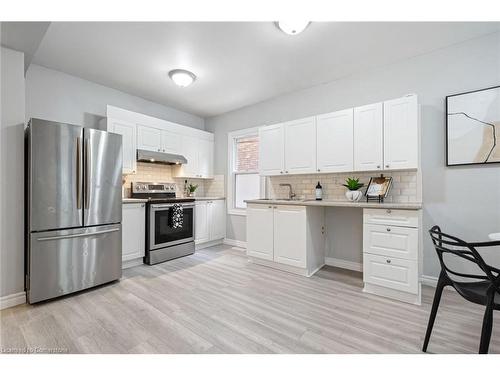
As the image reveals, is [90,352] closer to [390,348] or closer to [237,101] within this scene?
[390,348]

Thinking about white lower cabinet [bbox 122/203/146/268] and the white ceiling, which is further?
white lower cabinet [bbox 122/203/146/268]

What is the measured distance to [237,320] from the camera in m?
1.97

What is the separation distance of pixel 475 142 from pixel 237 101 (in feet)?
10.9

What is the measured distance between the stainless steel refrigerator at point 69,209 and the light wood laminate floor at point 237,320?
23cm

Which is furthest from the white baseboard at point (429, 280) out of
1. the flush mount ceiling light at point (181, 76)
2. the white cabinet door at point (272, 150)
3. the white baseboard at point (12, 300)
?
the white baseboard at point (12, 300)

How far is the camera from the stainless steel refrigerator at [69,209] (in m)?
2.22

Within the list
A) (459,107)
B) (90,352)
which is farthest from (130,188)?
(459,107)

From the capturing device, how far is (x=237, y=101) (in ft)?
13.9

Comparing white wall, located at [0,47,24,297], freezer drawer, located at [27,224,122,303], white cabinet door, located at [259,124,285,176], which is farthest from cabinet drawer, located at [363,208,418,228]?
white wall, located at [0,47,24,297]

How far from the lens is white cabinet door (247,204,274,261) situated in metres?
3.27

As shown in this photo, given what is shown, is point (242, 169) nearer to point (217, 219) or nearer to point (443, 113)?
point (217, 219)

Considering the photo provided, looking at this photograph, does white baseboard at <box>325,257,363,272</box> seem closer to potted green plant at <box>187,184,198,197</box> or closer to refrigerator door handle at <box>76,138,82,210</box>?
potted green plant at <box>187,184,198,197</box>

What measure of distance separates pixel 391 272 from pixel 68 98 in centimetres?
457

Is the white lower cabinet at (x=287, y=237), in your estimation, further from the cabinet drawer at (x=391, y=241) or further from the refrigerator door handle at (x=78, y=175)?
the refrigerator door handle at (x=78, y=175)
